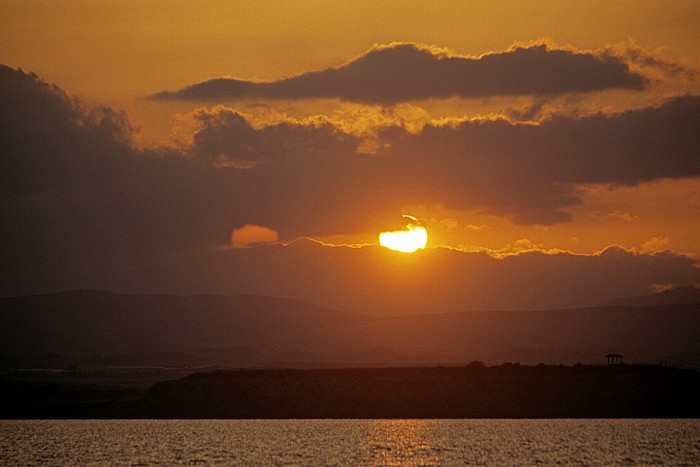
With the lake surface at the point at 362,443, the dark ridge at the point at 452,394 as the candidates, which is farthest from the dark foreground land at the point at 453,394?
the lake surface at the point at 362,443

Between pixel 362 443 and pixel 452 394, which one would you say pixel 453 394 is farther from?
pixel 362 443

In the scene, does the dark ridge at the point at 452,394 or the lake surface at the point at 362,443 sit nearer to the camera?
the lake surface at the point at 362,443

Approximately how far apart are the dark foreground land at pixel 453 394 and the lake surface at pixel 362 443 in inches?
113

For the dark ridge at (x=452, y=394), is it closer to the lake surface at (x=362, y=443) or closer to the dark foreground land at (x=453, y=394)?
the dark foreground land at (x=453, y=394)

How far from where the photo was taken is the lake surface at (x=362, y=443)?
4916 inches

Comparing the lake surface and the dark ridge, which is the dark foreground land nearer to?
the dark ridge

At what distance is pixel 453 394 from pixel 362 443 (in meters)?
42.0

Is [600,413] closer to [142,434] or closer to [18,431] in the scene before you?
[142,434]

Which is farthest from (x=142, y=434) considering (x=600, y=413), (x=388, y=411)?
(x=600, y=413)

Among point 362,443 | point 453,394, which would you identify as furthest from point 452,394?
point 362,443

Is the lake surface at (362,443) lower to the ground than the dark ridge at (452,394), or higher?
lower

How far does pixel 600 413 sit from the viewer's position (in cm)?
18200

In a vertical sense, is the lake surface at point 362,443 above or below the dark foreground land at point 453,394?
below

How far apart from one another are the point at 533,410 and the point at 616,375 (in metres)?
15.2
